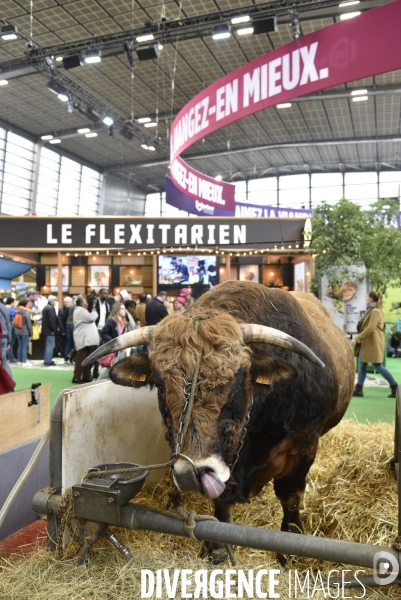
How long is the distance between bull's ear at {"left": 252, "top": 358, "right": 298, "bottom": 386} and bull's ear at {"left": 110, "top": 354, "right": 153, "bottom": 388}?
530 millimetres

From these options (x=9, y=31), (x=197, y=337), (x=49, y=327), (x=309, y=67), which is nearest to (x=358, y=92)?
(x=9, y=31)

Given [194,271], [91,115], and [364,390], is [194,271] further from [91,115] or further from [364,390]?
[364,390]

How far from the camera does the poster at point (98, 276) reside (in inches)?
668

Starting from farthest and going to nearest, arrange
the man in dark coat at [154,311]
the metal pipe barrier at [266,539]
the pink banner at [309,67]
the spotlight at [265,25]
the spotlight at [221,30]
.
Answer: the spotlight at [221,30]
the spotlight at [265,25]
the man in dark coat at [154,311]
the pink banner at [309,67]
the metal pipe barrier at [266,539]

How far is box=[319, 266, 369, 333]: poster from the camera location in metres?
9.84

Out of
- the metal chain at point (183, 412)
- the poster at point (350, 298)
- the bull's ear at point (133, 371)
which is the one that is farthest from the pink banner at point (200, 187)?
the metal chain at point (183, 412)

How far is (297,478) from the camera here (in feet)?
9.65

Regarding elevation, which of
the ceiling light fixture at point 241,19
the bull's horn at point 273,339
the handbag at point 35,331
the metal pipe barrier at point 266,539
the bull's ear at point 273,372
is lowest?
the metal pipe barrier at point 266,539

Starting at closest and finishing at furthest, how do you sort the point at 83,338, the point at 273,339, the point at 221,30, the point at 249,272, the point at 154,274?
the point at 273,339 → the point at 83,338 → the point at 221,30 → the point at 154,274 → the point at 249,272

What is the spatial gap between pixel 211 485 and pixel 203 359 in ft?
1.59

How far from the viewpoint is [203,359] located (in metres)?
2.00

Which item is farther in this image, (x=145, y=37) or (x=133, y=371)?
(x=145, y=37)

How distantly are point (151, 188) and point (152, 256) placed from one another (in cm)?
1730

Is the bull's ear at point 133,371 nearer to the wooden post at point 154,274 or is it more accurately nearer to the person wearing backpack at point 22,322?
the person wearing backpack at point 22,322
